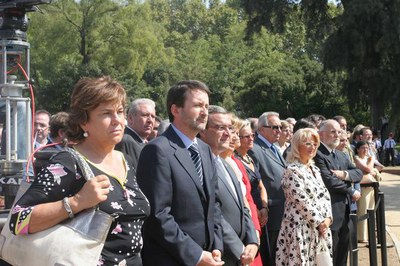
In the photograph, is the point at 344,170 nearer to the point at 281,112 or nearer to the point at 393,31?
the point at 393,31

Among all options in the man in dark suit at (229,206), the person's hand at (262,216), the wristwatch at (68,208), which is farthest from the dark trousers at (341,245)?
the wristwatch at (68,208)

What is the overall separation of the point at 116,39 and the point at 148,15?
463 cm

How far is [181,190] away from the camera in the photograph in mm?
4391

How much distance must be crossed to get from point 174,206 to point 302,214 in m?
2.80

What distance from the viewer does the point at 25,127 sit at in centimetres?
544

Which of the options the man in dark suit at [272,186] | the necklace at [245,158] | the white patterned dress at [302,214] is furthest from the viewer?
the man in dark suit at [272,186]

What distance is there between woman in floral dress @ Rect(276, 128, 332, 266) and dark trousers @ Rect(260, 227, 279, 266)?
13 cm

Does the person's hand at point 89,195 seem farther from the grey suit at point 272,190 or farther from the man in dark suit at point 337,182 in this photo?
the man in dark suit at point 337,182

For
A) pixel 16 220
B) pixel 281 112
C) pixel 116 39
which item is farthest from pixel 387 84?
pixel 16 220

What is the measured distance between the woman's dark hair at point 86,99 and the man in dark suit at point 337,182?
4.96m

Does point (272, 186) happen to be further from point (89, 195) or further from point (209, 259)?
point (89, 195)

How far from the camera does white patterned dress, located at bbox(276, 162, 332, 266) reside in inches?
271

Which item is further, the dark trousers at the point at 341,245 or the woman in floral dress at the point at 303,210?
the dark trousers at the point at 341,245

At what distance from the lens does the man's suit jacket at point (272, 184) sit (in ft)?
24.8
